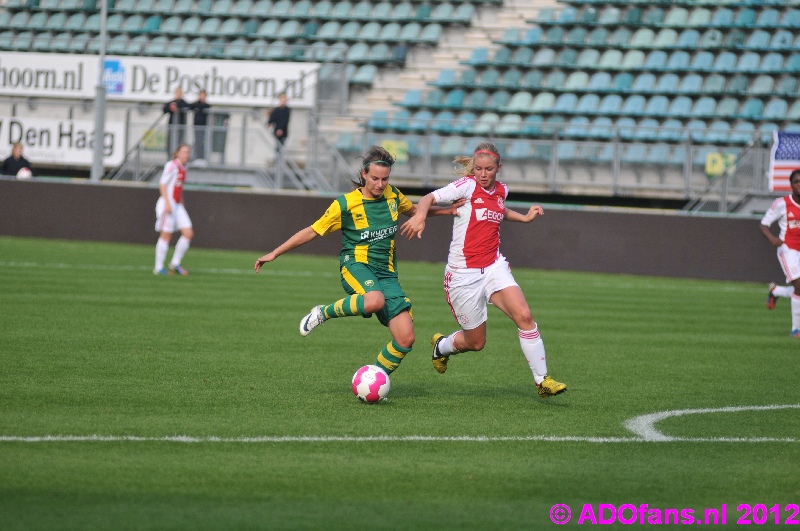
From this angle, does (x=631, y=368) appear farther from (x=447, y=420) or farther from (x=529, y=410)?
(x=447, y=420)

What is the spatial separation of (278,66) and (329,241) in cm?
684

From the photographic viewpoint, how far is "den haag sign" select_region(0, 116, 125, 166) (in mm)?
29719

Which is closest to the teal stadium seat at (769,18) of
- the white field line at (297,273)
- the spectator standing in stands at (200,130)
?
the white field line at (297,273)

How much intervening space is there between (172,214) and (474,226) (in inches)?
485

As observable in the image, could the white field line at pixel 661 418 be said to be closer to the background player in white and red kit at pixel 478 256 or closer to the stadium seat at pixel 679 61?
the background player in white and red kit at pixel 478 256

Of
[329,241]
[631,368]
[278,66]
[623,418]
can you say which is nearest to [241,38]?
[278,66]

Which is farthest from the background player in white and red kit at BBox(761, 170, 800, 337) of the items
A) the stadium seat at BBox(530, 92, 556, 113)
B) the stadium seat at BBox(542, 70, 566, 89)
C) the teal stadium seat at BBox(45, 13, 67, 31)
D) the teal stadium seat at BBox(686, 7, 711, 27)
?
the teal stadium seat at BBox(45, 13, 67, 31)

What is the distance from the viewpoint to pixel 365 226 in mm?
9000

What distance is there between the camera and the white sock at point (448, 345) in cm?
953

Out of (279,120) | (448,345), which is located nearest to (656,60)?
(279,120)

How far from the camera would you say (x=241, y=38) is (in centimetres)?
3478

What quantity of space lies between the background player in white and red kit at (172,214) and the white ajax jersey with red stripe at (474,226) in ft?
37.7

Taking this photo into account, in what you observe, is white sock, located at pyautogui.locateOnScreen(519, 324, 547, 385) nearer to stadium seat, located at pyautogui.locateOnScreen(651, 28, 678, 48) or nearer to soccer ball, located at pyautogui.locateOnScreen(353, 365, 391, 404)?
soccer ball, located at pyautogui.locateOnScreen(353, 365, 391, 404)

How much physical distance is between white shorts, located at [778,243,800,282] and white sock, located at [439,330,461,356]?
21.1 ft
